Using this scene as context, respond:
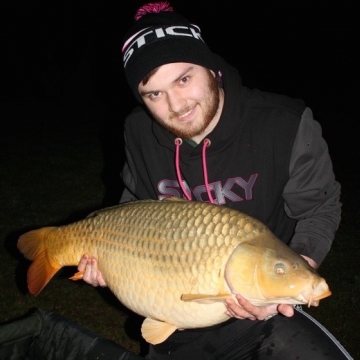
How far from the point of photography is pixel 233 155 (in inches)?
69.2

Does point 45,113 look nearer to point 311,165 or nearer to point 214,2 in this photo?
point 311,165

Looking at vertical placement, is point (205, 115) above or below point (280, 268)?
above

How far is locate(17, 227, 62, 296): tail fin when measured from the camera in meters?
1.67

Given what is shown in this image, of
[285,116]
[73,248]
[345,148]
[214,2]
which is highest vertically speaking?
[214,2]

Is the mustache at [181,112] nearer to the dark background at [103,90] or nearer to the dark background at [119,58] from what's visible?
the dark background at [103,90]

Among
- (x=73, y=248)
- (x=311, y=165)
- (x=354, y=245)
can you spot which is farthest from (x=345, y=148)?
(x=73, y=248)

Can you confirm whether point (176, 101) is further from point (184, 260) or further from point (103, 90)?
point (103, 90)

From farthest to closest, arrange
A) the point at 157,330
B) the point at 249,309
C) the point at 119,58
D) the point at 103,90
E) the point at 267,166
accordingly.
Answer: the point at 119,58
the point at 103,90
the point at 267,166
the point at 157,330
the point at 249,309

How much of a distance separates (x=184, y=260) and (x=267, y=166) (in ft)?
1.86

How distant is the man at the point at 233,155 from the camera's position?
5.30 ft

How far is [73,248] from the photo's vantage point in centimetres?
161

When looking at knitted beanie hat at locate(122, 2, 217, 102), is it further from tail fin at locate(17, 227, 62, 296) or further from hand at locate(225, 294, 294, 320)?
hand at locate(225, 294, 294, 320)

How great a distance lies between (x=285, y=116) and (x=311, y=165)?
0.20m

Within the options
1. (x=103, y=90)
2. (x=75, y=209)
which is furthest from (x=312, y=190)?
(x=103, y=90)
